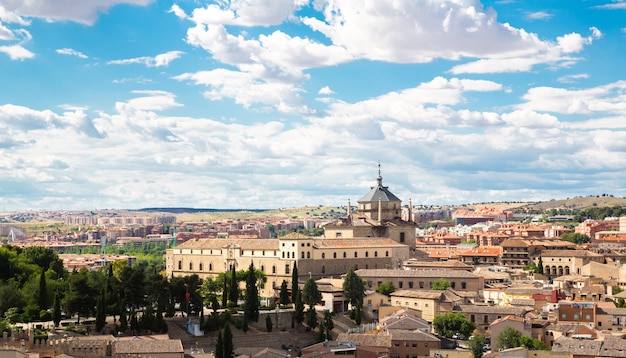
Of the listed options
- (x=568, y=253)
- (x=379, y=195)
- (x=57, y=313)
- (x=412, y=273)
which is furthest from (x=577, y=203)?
(x=57, y=313)

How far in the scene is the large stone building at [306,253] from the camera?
183 feet

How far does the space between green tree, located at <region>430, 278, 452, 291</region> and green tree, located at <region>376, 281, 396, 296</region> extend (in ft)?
7.53

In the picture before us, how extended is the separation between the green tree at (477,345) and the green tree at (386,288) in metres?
9.76

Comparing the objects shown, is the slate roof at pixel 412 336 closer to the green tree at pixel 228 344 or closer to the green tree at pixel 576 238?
the green tree at pixel 228 344

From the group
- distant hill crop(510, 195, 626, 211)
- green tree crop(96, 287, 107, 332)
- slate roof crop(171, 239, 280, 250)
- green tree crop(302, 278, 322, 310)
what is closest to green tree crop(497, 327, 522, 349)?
green tree crop(302, 278, 322, 310)

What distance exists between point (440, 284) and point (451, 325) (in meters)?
7.81

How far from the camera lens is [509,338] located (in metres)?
43.6

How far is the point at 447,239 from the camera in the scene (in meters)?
104

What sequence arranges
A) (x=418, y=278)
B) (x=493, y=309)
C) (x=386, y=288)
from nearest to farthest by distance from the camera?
1. (x=493, y=309)
2. (x=386, y=288)
3. (x=418, y=278)

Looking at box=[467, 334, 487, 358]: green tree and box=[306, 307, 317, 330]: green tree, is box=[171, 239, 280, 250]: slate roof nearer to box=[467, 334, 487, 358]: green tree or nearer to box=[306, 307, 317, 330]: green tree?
box=[306, 307, 317, 330]: green tree

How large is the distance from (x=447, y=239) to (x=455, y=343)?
59712 millimetres

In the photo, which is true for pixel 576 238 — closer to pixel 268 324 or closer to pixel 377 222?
pixel 377 222

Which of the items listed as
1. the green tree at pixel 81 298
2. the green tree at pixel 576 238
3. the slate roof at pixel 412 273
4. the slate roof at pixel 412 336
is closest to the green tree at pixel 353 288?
the slate roof at pixel 412 273

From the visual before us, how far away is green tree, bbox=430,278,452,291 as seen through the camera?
54.2 meters
